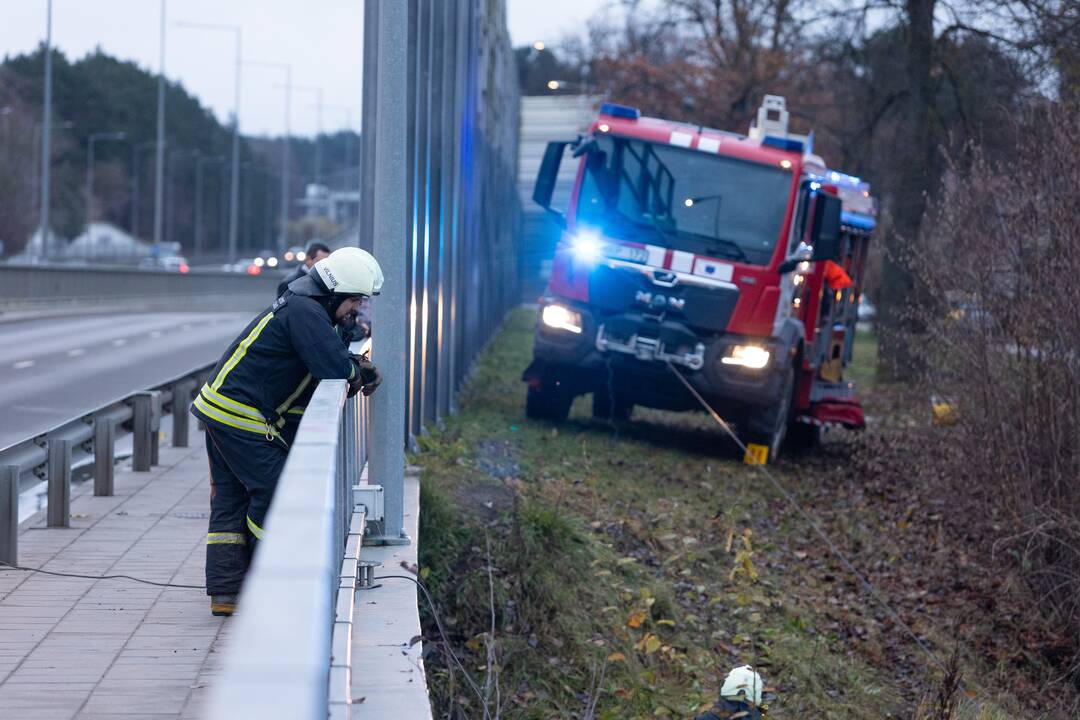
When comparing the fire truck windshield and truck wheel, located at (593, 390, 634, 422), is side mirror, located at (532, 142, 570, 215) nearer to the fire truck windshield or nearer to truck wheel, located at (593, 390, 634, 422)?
the fire truck windshield

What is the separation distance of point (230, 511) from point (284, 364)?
29.2 inches

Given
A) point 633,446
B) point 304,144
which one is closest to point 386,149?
point 633,446

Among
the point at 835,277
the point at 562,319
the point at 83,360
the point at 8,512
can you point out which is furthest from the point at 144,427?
the point at 83,360

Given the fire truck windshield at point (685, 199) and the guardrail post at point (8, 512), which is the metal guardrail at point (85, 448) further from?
the fire truck windshield at point (685, 199)

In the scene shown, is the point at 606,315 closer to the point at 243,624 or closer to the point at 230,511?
the point at 230,511

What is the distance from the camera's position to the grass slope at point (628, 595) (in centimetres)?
820

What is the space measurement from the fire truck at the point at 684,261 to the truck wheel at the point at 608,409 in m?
1.13

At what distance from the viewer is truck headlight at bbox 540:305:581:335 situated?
14602 millimetres

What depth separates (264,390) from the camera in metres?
6.34

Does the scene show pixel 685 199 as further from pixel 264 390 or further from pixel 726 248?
pixel 264 390

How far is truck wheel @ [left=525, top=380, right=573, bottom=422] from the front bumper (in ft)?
2.63

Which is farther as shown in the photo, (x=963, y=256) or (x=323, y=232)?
(x=323, y=232)

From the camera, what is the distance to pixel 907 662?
32.0 ft

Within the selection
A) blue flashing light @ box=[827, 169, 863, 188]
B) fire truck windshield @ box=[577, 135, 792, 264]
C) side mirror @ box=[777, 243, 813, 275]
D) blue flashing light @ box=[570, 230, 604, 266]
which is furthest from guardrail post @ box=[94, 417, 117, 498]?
blue flashing light @ box=[827, 169, 863, 188]
